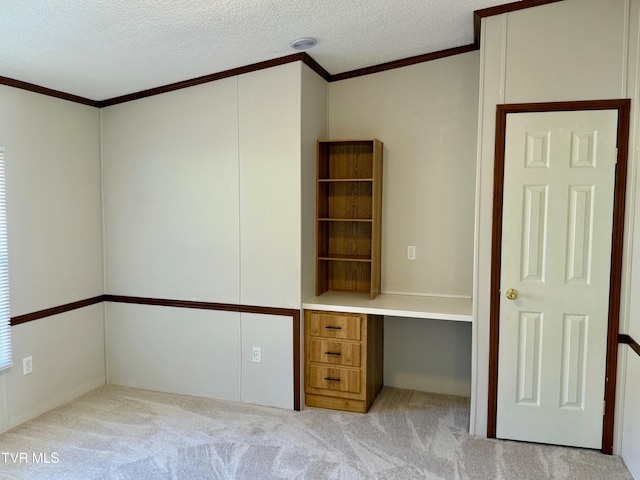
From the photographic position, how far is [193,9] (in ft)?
8.36

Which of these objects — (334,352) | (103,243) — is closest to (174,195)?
(103,243)

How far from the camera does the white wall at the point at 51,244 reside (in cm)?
331

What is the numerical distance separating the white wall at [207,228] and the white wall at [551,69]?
126 cm

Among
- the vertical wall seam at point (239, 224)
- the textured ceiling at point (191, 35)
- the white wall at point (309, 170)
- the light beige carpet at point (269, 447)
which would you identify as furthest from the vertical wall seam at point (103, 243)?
the white wall at point (309, 170)

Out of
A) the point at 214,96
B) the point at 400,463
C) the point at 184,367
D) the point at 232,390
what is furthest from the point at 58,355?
the point at 400,463

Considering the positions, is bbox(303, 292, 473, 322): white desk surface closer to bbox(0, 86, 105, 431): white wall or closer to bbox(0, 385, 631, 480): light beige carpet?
bbox(0, 385, 631, 480): light beige carpet

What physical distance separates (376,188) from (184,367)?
2.08 m

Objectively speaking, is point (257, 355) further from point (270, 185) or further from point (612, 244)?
point (612, 244)

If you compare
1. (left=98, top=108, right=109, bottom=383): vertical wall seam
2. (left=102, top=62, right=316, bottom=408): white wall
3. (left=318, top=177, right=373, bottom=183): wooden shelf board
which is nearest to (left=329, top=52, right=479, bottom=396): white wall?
(left=318, top=177, right=373, bottom=183): wooden shelf board

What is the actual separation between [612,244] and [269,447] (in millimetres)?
2416

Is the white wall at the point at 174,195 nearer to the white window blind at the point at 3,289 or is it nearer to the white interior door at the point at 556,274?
the white window blind at the point at 3,289

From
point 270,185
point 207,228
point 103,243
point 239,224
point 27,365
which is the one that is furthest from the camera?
point 103,243

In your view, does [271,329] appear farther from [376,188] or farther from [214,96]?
[214,96]

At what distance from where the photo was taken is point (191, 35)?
9.41ft
